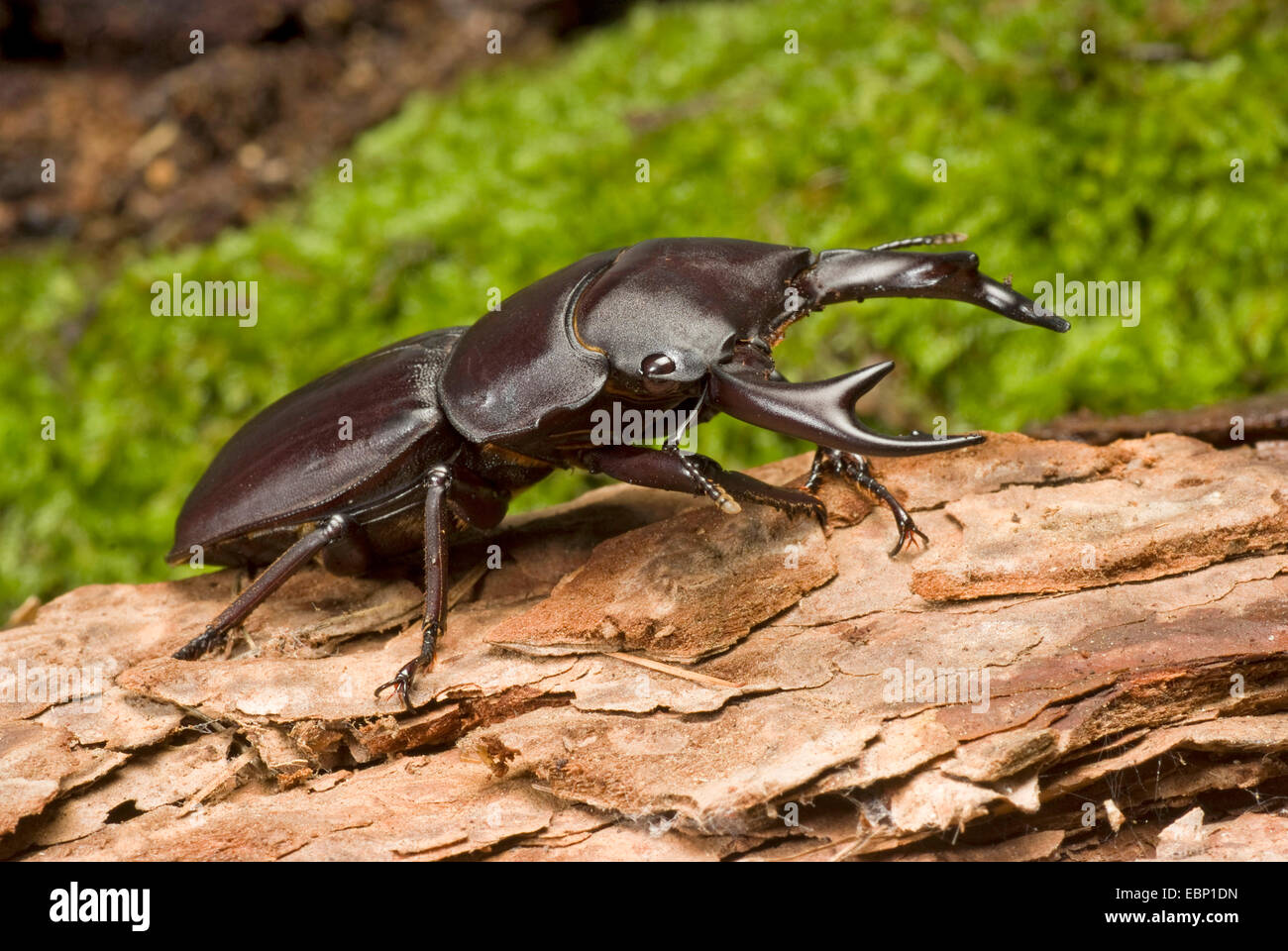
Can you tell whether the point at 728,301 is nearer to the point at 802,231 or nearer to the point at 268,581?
the point at 268,581

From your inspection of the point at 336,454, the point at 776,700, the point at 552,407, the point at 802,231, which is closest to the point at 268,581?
the point at 336,454

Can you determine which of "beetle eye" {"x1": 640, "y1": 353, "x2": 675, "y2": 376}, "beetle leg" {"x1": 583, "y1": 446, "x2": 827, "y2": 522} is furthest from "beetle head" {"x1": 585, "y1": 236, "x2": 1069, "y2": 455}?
"beetle leg" {"x1": 583, "y1": 446, "x2": 827, "y2": 522}

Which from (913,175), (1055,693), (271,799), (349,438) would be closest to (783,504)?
(1055,693)

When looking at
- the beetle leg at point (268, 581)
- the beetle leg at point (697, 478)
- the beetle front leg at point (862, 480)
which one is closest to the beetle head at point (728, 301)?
the beetle leg at point (697, 478)

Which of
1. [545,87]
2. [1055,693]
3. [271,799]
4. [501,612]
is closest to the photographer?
[1055,693]

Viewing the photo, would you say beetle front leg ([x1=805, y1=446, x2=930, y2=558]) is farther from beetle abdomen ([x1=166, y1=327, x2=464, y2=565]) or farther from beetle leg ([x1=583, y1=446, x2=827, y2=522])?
beetle abdomen ([x1=166, y1=327, x2=464, y2=565])

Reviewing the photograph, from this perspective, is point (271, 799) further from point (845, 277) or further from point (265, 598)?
point (845, 277)
